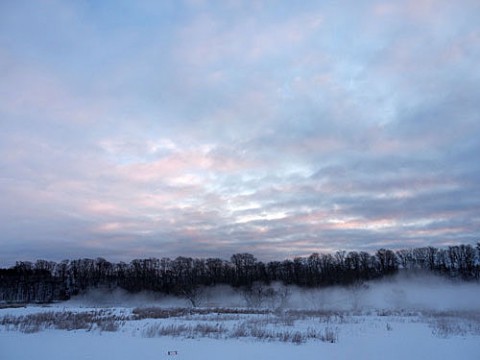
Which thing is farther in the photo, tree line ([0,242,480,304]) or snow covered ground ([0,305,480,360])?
tree line ([0,242,480,304])

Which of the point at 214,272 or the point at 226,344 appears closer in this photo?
the point at 226,344

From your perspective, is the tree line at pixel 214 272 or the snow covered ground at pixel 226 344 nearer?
the snow covered ground at pixel 226 344

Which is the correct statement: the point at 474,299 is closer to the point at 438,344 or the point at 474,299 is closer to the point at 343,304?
the point at 343,304

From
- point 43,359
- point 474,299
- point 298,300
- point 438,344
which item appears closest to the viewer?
point 43,359

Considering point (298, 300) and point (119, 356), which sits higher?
point (119, 356)

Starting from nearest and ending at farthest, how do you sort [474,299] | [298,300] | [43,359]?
1. [43,359]
2. [474,299]
3. [298,300]

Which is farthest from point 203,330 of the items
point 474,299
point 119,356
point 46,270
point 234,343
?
point 46,270

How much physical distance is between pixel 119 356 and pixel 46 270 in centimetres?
14707

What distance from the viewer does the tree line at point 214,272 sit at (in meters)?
104

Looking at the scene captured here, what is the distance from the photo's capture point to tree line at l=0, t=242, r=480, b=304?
104250 mm

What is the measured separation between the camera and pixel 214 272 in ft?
397

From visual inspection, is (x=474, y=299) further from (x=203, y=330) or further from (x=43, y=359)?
(x=43, y=359)

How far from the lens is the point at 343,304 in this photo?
72.8 meters

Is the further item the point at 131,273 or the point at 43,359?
the point at 131,273
